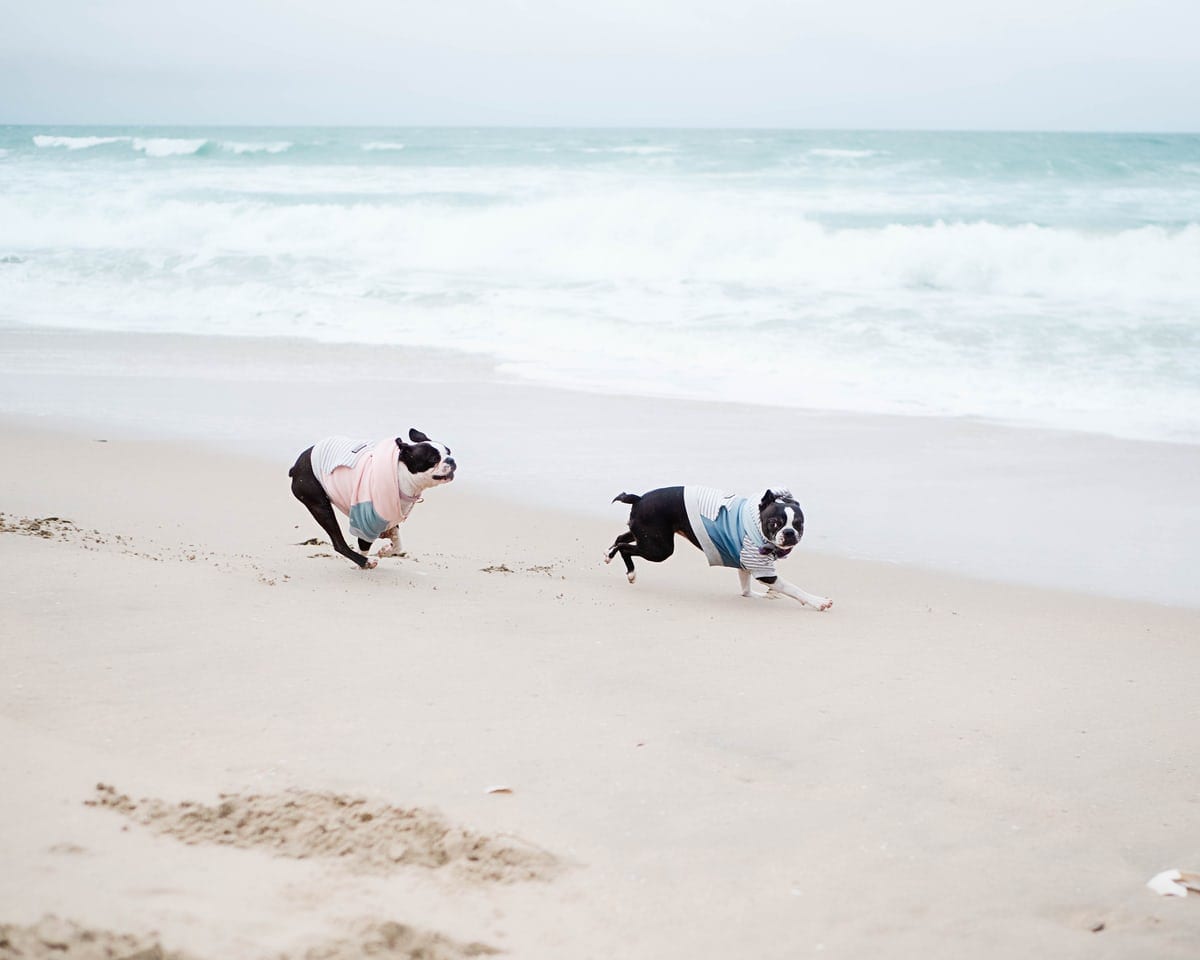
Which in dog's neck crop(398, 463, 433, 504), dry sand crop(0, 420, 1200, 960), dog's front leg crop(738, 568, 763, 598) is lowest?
dog's front leg crop(738, 568, 763, 598)

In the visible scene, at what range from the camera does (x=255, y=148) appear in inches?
1849

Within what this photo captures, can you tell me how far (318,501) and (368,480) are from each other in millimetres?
444

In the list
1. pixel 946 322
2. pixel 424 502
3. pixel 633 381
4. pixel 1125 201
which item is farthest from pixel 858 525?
pixel 1125 201

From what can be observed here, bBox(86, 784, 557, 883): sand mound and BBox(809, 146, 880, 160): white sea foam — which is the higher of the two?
BBox(809, 146, 880, 160): white sea foam

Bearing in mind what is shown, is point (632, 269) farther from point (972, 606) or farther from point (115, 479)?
point (972, 606)

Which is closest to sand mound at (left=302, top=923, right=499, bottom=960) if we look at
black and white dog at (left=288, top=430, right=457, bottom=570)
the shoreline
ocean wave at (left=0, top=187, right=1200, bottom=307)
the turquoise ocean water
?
black and white dog at (left=288, top=430, right=457, bottom=570)

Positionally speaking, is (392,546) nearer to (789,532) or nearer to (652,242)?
(789,532)

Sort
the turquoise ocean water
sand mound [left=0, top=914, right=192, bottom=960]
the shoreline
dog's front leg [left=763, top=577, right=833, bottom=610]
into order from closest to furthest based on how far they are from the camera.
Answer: sand mound [left=0, top=914, right=192, bottom=960]
dog's front leg [left=763, top=577, right=833, bottom=610]
the shoreline
the turquoise ocean water

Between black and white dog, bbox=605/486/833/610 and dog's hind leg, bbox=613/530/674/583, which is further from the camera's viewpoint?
dog's hind leg, bbox=613/530/674/583

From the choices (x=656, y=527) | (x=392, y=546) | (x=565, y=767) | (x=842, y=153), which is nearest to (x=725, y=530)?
(x=656, y=527)

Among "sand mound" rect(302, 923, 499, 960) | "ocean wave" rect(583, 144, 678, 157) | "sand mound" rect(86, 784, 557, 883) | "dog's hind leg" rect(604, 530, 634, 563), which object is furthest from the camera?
"ocean wave" rect(583, 144, 678, 157)

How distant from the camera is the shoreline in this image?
7.75 m

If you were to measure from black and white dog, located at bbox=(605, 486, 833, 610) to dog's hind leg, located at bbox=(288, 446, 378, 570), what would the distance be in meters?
1.42

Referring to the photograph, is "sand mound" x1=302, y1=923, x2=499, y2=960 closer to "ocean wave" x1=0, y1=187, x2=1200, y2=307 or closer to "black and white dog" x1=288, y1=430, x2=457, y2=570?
"black and white dog" x1=288, y1=430, x2=457, y2=570
